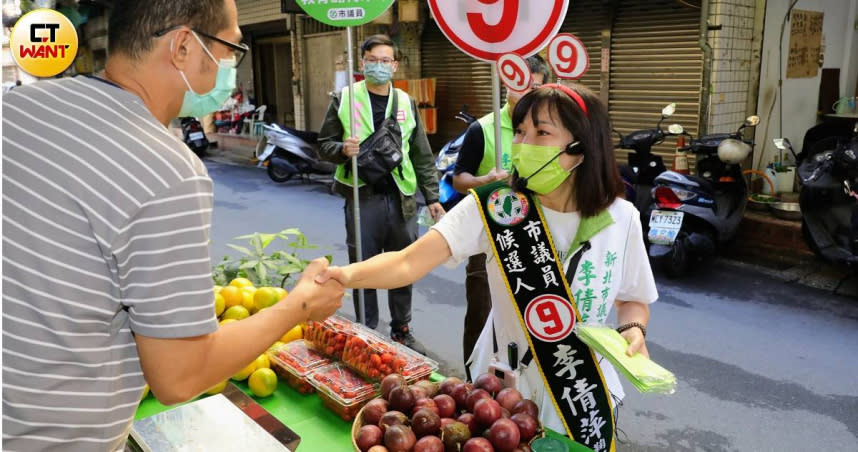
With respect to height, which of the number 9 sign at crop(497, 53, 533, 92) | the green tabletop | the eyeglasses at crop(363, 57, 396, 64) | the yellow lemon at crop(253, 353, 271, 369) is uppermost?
the eyeglasses at crop(363, 57, 396, 64)

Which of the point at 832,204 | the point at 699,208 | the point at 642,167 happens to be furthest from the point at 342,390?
the point at 642,167

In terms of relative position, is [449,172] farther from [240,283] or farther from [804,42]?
[804,42]

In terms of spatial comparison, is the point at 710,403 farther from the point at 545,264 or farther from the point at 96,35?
the point at 96,35

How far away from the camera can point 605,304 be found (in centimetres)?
207

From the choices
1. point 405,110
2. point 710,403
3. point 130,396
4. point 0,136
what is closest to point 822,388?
point 710,403

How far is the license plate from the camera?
555cm

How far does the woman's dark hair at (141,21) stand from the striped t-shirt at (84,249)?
0.11 meters

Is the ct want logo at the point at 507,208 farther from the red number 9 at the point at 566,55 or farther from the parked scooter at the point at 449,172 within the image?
the red number 9 at the point at 566,55

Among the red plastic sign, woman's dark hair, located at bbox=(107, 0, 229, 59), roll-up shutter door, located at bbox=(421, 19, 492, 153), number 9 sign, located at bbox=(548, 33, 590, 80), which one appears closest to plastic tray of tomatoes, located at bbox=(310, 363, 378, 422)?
woman's dark hair, located at bbox=(107, 0, 229, 59)

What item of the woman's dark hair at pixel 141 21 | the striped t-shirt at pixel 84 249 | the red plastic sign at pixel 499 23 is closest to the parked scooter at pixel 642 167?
the red plastic sign at pixel 499 23

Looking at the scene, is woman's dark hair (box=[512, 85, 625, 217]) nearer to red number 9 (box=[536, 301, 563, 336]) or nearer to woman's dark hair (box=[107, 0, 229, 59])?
red number 9 (box=[536, 301, 563, 336])

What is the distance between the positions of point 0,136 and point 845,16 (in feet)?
29.5

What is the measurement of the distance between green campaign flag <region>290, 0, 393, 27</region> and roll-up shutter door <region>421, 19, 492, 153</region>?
633cm

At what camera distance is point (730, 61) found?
A: 6.91 m
